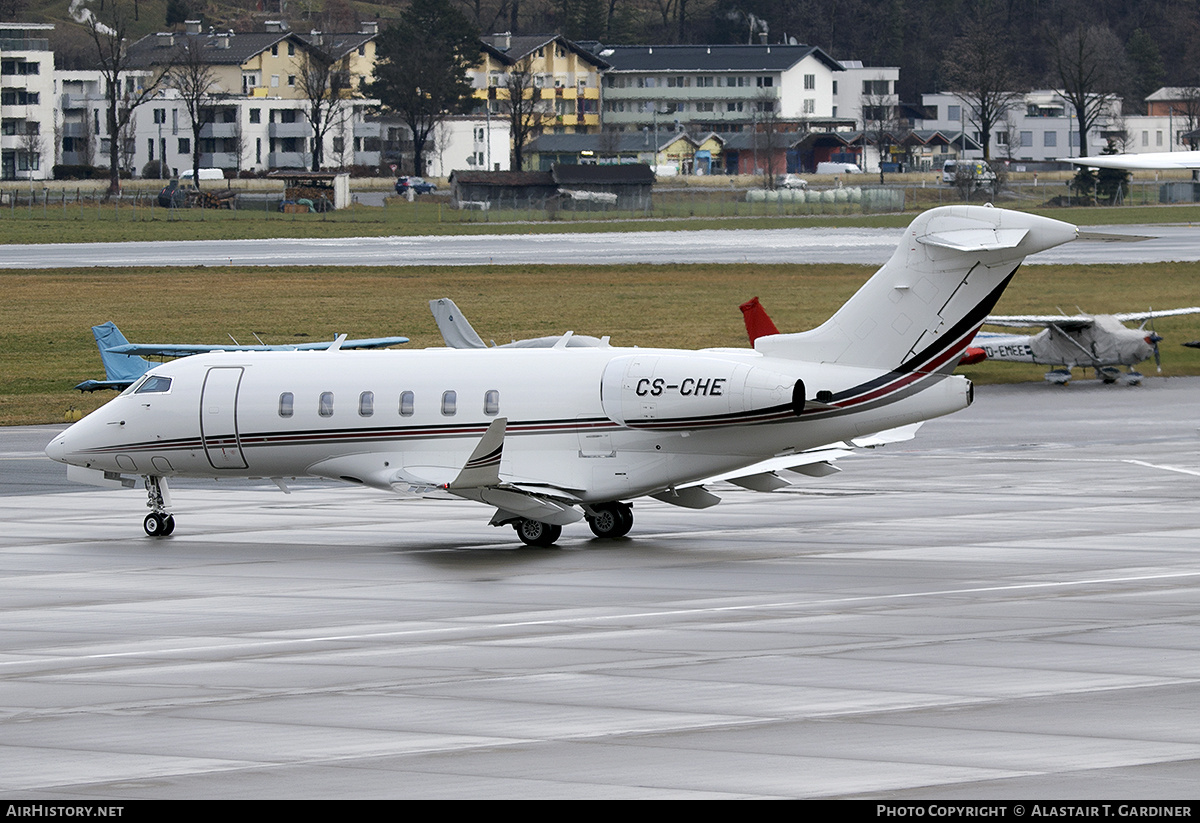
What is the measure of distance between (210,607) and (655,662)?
23.8 ft

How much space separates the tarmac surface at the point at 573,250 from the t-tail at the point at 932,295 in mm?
62257

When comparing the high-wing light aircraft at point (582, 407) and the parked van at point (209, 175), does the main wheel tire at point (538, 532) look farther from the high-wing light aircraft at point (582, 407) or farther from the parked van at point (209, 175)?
the parked van at point (209, 175)

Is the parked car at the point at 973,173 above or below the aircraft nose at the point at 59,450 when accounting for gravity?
above

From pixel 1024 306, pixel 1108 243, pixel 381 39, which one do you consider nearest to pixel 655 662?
pixel 1024 306

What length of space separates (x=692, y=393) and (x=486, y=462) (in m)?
3.39

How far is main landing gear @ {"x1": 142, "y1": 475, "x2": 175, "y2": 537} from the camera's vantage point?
29.5 m

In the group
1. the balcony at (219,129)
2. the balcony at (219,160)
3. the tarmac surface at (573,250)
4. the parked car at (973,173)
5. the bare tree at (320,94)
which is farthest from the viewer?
the balcony at (219,160)

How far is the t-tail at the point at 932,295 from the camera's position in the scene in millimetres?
25438

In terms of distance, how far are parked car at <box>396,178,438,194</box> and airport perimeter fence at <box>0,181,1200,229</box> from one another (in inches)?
172

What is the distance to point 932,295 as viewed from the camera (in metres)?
25.9

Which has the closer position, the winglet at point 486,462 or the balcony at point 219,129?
the winglet at point 486,462

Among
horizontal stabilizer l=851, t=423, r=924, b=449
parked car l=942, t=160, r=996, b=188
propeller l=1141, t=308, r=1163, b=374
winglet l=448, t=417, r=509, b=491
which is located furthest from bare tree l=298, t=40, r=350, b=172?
winglet l=448, t=417, r=509, b=491

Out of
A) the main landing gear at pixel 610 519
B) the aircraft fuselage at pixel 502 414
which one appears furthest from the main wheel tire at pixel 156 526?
the main landing gear at pixel 610 519

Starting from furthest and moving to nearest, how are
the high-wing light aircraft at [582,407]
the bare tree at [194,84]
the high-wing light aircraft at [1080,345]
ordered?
the bare tree at [194,84] → the high-wing light aircraft at [1080,345] → the high-wing light aircraft at [582,407]
